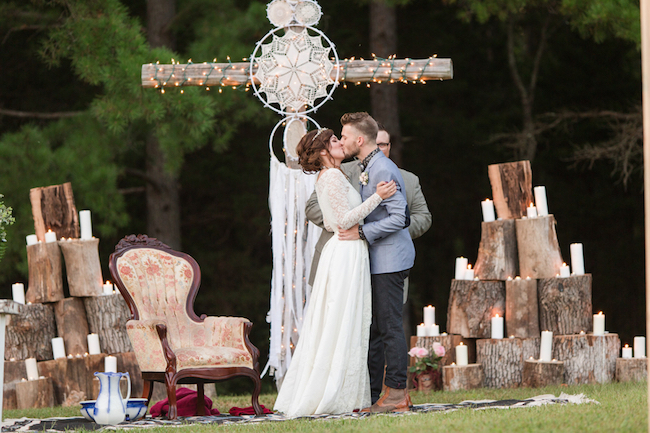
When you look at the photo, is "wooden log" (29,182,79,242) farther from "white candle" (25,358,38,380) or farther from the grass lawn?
the grass lawn

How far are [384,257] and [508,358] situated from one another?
2122mm

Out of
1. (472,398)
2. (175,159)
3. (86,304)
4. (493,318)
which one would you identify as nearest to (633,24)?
(493,318)

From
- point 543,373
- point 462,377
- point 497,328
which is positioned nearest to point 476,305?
point 497,328

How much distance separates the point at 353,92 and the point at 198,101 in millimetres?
4264

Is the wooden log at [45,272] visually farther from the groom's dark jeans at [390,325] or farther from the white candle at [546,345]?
the white candle at [546,345]

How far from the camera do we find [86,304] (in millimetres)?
6266

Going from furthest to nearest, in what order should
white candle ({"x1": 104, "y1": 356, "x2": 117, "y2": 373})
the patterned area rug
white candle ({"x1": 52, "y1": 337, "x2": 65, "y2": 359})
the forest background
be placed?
the forest background → white candle ({"x1": 52, "y1": 337, "x2": 65, "y2": 359}) → white candle ({"x1": 104, "y1": 356, "x2": 117, "y2": 373}) → the patterned area rug

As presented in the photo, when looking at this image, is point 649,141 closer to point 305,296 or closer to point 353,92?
point 305,296

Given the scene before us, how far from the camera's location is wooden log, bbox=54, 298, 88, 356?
6.19 meters

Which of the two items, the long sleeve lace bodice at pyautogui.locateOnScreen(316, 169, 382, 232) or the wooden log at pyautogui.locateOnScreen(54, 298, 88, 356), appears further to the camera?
the wooden log at pyautogui.locateOnScreen(54, 298, 88, 356)

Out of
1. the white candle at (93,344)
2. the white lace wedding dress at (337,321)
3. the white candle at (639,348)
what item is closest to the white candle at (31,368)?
the white candle at (93,344)

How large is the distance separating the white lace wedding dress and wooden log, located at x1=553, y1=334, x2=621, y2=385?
210 cm

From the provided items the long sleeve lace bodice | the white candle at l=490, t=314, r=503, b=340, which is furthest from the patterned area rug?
the white candle at l=490, t=314, r=503, b=340

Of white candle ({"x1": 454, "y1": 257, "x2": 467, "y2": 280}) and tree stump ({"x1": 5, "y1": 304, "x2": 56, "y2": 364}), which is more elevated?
white candle ({"x1": 454, "y1": 257, "x2": 467, "y2": 280})
